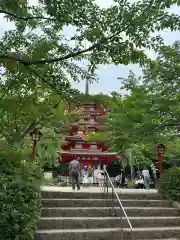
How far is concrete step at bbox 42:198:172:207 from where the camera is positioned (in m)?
8.17

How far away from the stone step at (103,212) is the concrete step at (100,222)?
0.33 meters

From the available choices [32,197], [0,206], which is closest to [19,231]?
[32,197]

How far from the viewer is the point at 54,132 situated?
64.4ft

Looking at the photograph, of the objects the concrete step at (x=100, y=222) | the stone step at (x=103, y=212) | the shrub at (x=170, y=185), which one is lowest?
the concrete step at (x=100, y=222)

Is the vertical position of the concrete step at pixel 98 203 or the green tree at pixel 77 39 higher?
Result: the green tree at pixel 77 39

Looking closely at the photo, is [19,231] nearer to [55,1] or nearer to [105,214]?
[105,214]

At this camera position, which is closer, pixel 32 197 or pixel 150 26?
pixel 150 26

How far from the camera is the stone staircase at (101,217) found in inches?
269

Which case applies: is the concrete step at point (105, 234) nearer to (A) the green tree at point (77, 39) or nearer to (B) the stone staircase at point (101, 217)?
(B) the stone staircase at point (101, 217)

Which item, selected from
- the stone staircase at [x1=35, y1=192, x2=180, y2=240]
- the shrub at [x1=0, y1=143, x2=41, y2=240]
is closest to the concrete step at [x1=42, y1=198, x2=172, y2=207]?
the stone staircase at [x1=35, y1=192, x2=180, y2=240]

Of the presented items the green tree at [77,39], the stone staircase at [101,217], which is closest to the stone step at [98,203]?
the stone staircase at [101,217]

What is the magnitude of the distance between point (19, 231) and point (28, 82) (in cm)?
318

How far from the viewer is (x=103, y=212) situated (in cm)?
801

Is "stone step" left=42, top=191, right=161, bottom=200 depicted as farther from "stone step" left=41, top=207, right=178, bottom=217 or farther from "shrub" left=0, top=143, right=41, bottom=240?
"shrub" left=0, top=143, right=41, bottom=240
